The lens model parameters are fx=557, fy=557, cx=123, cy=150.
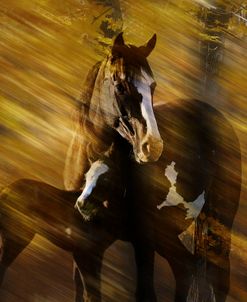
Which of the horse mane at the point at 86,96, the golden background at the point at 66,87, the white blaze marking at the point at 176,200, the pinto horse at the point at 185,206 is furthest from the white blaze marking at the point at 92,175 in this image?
the white blaze marking at the point at 176,200

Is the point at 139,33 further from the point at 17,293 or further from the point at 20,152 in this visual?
the point at 17,293

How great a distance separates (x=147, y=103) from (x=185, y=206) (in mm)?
609

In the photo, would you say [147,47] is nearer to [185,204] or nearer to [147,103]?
[147,103]

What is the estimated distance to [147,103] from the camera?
3.10 m

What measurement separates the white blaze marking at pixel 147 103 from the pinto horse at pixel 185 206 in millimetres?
47

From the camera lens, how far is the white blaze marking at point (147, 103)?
3.06 meters

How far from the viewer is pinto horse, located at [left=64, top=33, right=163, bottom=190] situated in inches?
120

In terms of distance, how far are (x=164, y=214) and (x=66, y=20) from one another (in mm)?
1219

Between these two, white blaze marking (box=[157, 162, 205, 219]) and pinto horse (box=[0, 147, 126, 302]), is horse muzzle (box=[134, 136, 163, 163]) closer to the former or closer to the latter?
white blaze marking (box=[157, 162, 205, 219])

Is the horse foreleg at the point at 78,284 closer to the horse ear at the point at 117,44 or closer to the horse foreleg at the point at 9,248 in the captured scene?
the horse foreleg at the point at 9,248

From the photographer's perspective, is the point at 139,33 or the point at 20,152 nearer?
the point at 20,152

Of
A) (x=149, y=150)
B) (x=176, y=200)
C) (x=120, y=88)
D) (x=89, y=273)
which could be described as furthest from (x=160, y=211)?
(x=120, y=88)

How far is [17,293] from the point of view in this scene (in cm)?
284

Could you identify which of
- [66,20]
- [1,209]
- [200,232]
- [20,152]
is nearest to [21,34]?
[66,20]
